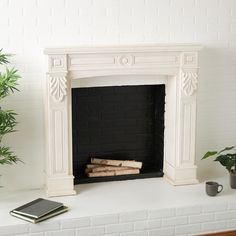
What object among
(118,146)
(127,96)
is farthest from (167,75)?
(118,146)

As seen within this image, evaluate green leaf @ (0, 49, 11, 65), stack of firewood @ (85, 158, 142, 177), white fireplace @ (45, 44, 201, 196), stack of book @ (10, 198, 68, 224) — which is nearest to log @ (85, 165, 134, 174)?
stack of firewood @ (85, 158, 142, 177)

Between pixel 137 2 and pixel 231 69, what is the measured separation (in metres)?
1.05

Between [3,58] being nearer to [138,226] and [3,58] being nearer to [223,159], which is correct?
[138,226]

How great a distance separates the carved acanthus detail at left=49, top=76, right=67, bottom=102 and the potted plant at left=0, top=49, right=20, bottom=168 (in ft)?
0.91

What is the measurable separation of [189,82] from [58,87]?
1.10m

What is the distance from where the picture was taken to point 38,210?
391 centimetres

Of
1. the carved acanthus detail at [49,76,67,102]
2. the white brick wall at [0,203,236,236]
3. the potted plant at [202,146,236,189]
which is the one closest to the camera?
the white brick wall at [0,203,236,236]

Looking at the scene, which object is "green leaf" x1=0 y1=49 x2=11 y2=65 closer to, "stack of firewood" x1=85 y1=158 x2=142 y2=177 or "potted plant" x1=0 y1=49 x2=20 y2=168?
"potted plant" x1=0 y1=49 x2=20 y2=168

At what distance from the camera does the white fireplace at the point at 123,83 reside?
421cm

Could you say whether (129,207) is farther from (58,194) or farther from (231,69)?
(231,69)

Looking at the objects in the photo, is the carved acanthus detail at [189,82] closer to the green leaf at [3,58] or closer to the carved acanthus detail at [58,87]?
the carved acanthus detail at [58,87]

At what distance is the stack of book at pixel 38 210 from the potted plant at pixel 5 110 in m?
0.38

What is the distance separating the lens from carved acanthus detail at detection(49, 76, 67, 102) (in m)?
4.16

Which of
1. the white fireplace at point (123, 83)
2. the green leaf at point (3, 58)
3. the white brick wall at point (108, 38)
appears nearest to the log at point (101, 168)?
the white fireplace at point (123, 83)
